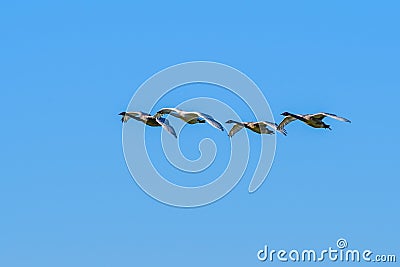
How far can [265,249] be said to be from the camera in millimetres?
63188

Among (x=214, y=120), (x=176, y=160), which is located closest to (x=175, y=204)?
(x=176, y=160)

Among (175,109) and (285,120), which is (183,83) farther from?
(285,120)

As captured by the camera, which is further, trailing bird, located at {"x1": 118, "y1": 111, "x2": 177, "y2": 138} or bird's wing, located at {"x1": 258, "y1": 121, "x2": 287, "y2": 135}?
bird's wing, located at {"x1": 258, "y1": 121, "x2": 287, "y2": 135}

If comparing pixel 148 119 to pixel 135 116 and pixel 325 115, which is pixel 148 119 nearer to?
pixel 135 116

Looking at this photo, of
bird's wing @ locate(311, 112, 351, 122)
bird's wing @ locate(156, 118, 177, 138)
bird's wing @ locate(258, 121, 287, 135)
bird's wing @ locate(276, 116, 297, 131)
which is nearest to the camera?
bird's wing @ locate(311, 112, 351, 122)

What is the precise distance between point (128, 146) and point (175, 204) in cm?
425

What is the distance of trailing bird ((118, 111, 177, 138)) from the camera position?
2239 inches

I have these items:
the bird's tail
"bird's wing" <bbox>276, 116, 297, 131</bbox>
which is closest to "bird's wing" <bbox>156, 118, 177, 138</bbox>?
the bird's tail

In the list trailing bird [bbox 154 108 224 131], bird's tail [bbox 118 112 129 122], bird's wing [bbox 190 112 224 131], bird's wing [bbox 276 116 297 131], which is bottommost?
bird's wing [bbox 190 112 224 131]

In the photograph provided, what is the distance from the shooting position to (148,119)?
197 ft

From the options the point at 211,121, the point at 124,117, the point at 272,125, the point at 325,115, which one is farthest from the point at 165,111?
the point at 325,115

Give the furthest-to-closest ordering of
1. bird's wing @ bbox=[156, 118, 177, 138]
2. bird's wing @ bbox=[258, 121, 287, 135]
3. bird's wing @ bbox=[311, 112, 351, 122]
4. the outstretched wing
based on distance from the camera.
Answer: bird's wing @ bbox=[258, 121, 287, 135] → the outstretched wing → bird's wing @ bbox=[156, 118, 177, 138] → bird's wing @ bbox=[311, 112, 351, 122]

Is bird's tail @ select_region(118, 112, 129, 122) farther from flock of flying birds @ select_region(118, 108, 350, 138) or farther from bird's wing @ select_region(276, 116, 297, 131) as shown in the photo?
bird's wing @ select_region(276, 116, 297, 131)

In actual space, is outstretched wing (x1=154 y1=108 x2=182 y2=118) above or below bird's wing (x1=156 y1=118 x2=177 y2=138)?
above
